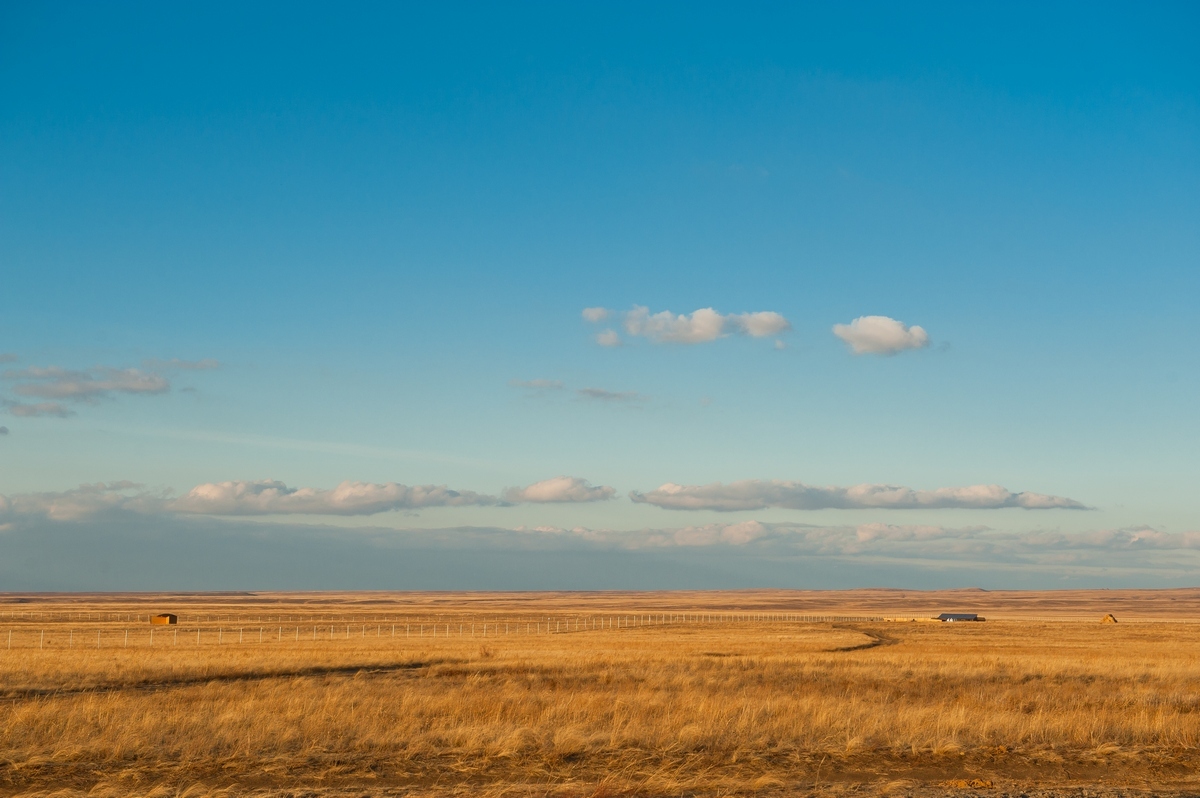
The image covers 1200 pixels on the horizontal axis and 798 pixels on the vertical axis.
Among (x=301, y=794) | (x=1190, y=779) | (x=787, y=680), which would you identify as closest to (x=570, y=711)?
(x=301, y=794)

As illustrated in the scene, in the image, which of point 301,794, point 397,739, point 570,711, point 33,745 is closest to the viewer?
point 301,794

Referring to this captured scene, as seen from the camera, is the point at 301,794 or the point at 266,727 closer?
the point at 301,794

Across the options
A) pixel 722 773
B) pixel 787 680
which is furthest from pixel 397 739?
pixel 787 680

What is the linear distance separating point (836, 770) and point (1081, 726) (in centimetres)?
715

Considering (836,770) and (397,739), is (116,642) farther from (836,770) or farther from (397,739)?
(836,770)

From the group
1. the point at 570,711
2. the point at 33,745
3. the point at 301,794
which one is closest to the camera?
the point at 301,794

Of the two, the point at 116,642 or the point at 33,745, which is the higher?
the point at 33,745

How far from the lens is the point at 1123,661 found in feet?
154

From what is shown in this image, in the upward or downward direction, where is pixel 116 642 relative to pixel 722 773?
downward

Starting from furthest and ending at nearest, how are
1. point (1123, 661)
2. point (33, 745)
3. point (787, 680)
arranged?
point (1123, 661), point (787, 680), point (33, 745)

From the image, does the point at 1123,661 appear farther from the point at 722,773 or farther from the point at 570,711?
the point at 722,773

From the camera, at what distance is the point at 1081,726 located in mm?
20047

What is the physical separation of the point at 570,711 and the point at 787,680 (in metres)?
15.0

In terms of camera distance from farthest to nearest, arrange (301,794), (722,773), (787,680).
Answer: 1. (787,680)
2. (722,773)
3. (301,794)
